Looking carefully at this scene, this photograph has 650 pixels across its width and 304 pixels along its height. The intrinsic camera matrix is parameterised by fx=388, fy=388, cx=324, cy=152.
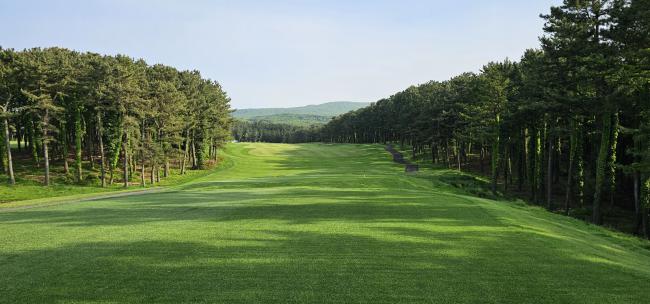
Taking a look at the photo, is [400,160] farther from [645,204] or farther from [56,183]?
[56,183]

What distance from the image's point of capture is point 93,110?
56.7 meters

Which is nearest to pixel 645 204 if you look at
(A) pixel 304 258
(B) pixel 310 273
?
(A) pixel 304 258

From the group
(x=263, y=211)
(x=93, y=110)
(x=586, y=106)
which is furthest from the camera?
(x=93, y=110)

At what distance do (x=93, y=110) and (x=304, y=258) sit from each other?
57892 millimetres

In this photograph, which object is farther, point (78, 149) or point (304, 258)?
point (78, 149)

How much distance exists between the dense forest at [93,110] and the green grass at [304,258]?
3424 cm

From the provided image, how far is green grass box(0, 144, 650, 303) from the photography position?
7.94 m

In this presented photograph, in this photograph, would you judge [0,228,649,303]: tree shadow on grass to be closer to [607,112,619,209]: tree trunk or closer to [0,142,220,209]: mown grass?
[607,112,619,209]: tree trunk

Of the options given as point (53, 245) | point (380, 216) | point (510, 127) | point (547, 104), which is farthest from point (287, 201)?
point (510, 127)

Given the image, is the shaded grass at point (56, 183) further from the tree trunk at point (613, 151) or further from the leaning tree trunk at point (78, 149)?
the tree trunk at point (613, 151)

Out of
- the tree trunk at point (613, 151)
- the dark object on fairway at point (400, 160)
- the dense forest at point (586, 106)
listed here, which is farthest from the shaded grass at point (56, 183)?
the tree trunk at point (613, 151)

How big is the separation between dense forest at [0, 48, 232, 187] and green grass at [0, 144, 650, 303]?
34.2 metres

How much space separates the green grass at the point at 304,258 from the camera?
7.94 m

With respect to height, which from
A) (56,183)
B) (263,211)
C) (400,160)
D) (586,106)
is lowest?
(400,160)
